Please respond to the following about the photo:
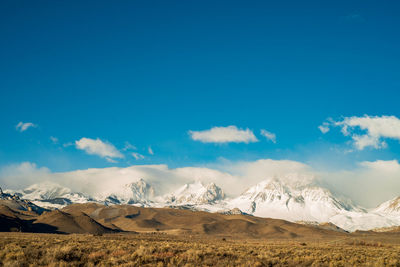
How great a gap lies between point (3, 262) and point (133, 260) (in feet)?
25.8

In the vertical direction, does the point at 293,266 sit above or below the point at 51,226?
above

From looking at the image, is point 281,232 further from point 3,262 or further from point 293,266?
point 3,262

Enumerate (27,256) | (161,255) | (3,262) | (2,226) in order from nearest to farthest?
(3,262) < (27,256) < (161,255) < (2,226)

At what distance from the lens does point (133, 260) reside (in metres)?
22.3

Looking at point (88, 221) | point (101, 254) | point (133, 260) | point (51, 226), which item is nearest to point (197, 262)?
point (133, 260)

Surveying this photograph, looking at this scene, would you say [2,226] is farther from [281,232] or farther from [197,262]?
[281,232]

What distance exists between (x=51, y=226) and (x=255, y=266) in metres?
139

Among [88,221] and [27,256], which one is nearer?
[27,256]

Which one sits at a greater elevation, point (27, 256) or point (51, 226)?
point (27, 256)

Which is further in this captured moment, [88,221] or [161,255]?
[88,221]

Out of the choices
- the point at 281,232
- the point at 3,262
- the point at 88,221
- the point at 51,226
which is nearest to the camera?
the point at 3,262

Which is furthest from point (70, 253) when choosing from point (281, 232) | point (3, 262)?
point (281, 232)

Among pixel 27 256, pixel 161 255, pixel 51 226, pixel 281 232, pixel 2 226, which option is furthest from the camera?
pixel 281 232

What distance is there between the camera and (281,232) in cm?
18225
